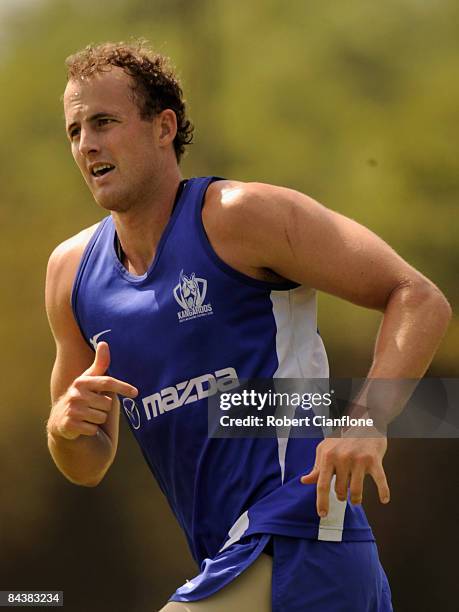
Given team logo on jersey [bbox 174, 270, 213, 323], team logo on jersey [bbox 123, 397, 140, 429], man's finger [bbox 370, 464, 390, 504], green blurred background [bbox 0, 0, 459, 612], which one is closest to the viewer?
man's finger [bbox 370, 464, 390, 504]

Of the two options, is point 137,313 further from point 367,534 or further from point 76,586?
point 76,586

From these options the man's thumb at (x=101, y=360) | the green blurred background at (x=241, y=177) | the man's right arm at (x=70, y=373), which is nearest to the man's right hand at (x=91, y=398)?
the man's thumb at (x=101, y=360)

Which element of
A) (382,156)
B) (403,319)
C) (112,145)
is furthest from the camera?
(382,156)

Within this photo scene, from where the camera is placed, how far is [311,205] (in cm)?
257

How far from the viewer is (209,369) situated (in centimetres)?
261

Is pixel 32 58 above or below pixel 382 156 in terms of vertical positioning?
above

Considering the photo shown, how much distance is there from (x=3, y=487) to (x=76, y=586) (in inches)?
21.8

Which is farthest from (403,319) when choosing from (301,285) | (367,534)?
(367,534)

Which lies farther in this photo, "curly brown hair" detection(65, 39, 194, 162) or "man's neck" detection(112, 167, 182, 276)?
"curly brown hair" detection(65, 39, 194, 162)

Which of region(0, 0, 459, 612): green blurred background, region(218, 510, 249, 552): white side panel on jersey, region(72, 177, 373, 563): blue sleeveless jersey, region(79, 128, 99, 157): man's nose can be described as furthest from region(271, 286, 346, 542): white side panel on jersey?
region(0, 0, 459, 612): green blurred background

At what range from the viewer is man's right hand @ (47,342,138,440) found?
2418mm

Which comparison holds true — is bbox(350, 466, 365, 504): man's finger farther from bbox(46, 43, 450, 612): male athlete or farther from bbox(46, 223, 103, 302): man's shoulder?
bbox(46, 223, 103, 302): man's shoulder

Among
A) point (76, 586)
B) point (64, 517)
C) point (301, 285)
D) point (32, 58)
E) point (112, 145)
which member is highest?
point (32, 58)

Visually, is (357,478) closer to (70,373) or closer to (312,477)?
(312,477)
